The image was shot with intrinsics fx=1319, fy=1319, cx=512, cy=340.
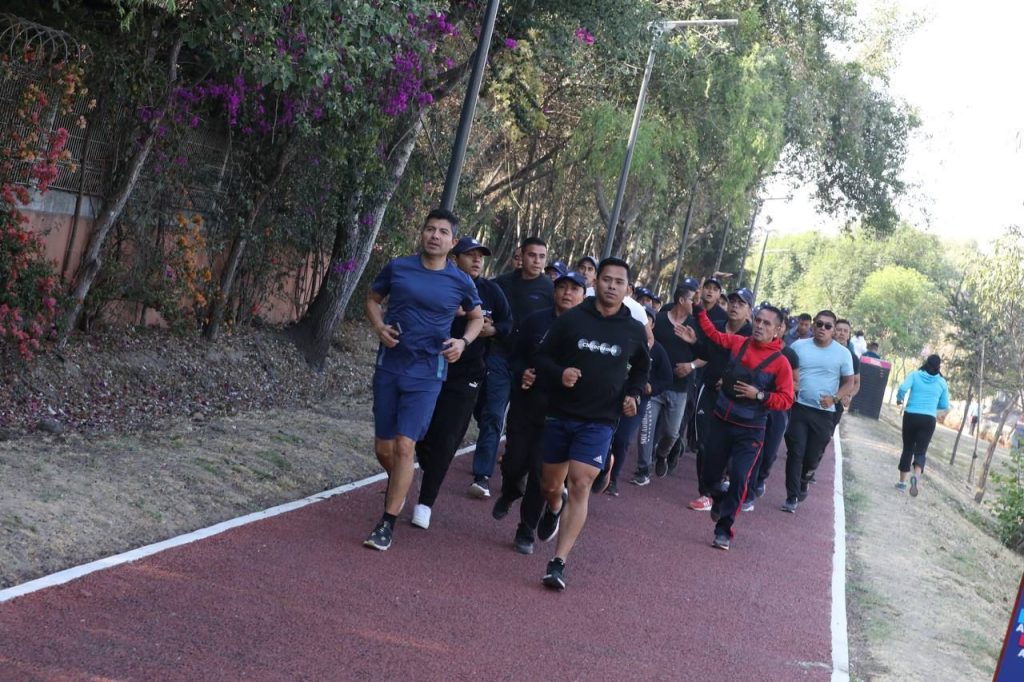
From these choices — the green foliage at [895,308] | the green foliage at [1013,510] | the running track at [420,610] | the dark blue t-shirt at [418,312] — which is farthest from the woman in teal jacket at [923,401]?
the green foliage at [895,308]

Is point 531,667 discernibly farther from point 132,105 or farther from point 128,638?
point 132,105

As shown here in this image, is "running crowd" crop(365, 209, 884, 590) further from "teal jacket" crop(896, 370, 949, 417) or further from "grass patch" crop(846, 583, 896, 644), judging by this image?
"teal jacket" crop(896, 370, 949, 417)

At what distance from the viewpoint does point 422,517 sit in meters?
9.48

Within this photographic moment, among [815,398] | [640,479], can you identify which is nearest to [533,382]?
[640,479]

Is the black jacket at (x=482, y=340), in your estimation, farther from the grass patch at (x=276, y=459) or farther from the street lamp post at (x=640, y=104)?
the street lamp post at (x=640, y=104)

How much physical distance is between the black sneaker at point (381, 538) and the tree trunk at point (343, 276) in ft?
32.1

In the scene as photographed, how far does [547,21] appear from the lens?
1778cm

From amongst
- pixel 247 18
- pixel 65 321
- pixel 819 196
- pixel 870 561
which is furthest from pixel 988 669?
pixel 819 196

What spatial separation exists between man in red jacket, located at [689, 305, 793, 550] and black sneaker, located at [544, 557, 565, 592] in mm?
2983

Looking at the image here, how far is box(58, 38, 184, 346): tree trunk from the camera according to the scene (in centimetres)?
1314

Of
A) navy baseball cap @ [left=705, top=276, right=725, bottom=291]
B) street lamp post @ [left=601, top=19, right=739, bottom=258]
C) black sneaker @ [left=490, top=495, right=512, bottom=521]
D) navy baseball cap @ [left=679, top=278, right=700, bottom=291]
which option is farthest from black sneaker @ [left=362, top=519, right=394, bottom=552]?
street lamp post @ [left=601, top=19, right=739, bottom=258]

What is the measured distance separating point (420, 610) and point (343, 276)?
1168 centimetres

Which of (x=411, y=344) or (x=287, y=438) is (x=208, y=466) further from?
(x=411, y=344)

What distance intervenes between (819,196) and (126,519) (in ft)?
123
